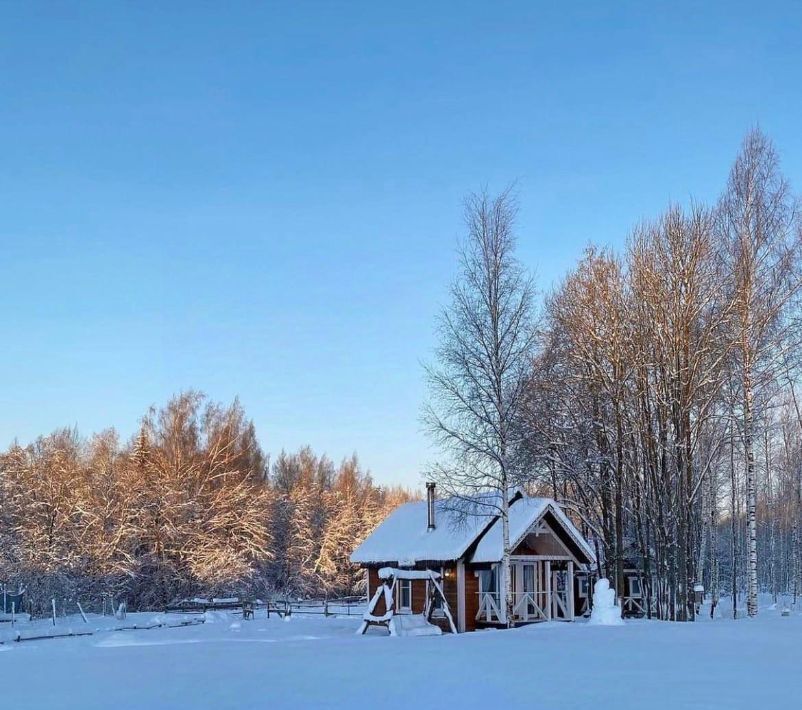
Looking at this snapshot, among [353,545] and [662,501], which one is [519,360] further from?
[353,545]

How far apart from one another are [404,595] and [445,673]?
17907mm

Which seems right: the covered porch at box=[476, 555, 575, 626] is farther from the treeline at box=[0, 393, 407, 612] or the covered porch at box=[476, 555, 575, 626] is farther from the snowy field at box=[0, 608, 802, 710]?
the treeline at box=[0, 393, 407, 612]

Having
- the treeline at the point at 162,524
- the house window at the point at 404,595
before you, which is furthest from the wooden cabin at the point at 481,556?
the treeline at the point at 162,524

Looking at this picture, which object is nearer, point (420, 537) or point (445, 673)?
point (445, 673)

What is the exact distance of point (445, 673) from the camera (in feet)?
41.9

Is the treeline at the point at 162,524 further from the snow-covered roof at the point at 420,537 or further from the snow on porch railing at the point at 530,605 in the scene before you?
the snow on porch railing at the point at 530,605

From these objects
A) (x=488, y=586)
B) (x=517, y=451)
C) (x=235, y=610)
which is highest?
(x=517, y=451)

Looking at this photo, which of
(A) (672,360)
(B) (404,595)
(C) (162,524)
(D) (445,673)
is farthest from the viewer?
(C) (162,524)

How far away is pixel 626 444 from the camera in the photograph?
2948cm

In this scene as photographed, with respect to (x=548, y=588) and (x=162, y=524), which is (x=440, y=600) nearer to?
(x=548, y=588)

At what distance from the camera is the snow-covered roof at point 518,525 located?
27.2 metres

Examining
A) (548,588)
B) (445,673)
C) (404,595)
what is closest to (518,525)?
(548,588)

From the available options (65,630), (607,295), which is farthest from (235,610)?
(607,295)

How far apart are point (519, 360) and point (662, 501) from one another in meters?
7.02
